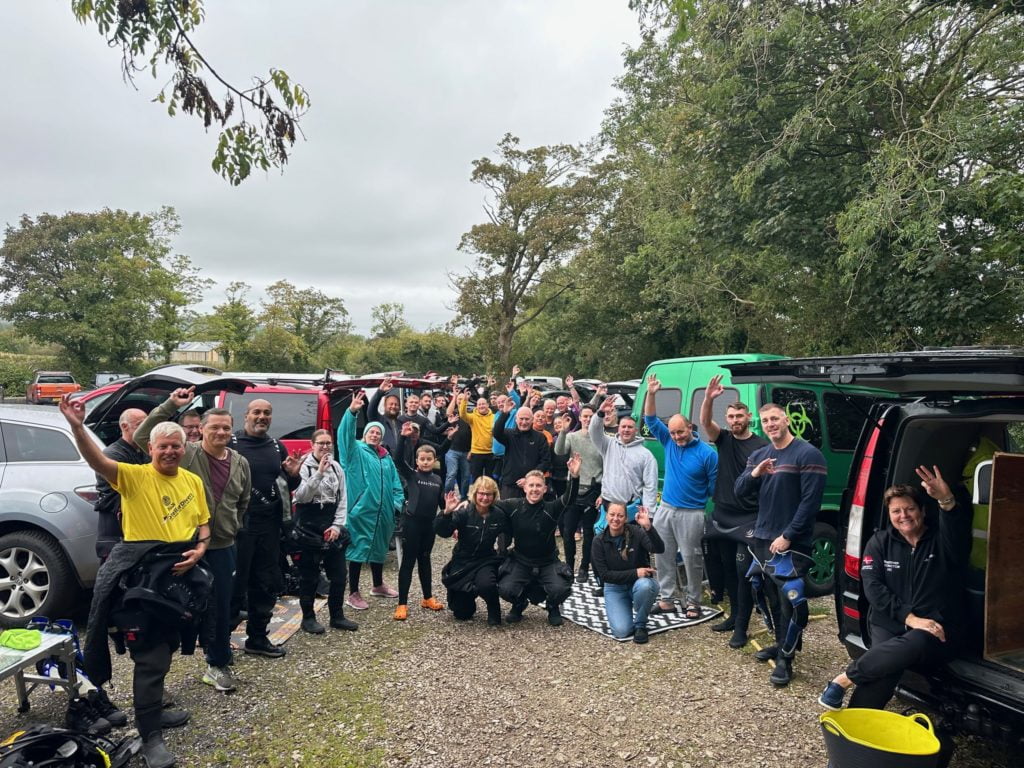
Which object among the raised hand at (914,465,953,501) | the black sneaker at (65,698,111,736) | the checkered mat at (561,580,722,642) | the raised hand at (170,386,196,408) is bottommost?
the checkered mat at (561,580,722,642)

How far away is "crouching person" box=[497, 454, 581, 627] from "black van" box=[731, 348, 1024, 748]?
2.37m

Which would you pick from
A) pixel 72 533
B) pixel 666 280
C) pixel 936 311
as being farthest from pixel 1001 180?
pixel 666 280

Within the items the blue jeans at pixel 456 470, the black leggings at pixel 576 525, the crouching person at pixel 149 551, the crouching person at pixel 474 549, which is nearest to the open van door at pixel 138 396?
the crouching person at pixel 474 549

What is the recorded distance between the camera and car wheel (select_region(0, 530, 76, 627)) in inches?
180

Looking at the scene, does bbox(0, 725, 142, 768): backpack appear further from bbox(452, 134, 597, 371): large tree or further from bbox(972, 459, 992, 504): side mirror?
Result: bbox(452, 134, 597, 371): large tree

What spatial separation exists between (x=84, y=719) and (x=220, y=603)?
→ 0.88 m

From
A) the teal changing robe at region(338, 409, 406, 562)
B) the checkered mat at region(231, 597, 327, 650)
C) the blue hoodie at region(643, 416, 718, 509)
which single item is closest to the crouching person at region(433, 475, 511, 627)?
the teal changing robe at region(338, 409, 406, 562)

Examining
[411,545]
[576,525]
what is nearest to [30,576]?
[411,545]

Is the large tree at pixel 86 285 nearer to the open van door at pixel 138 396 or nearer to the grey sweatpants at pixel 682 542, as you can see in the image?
the open van door at pixel 138 396

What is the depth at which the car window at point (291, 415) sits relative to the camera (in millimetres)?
7305

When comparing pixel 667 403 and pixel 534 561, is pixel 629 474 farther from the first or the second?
pixel 667 403

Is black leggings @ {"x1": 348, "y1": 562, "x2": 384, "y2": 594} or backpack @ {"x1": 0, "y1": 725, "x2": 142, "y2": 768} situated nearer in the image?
backpack @ {"x1": 0, "y1": 725, "x2": 142, "y2": 768}

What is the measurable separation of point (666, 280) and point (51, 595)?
58.4 feet

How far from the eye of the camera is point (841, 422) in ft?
20.7
